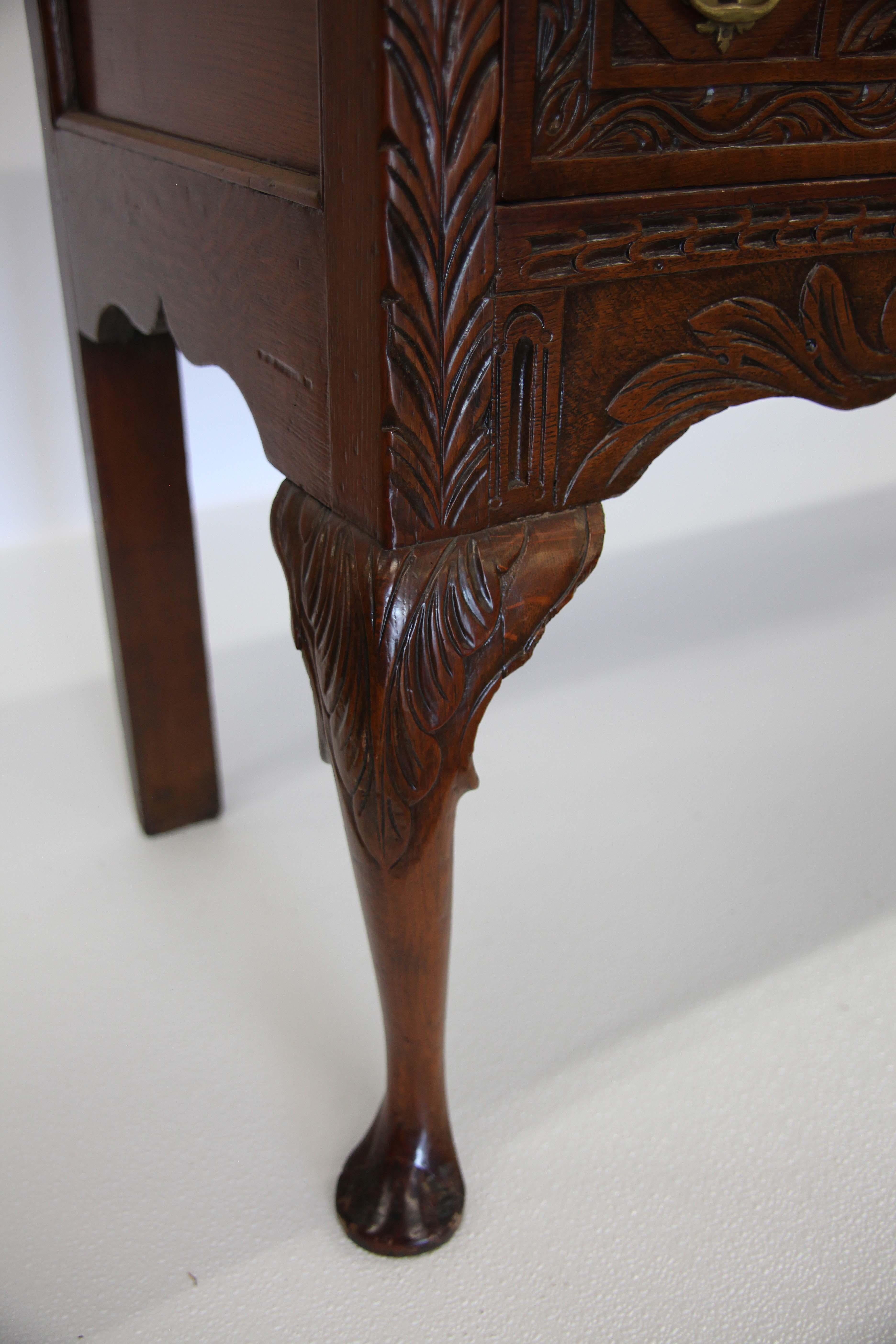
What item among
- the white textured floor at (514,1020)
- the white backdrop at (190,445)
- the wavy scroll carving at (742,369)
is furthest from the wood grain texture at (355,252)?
the white backdrop at (190,445)

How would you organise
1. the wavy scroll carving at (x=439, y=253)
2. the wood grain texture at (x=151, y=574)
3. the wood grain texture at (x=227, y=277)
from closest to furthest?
the wavy scroll carving at (x=439, y=253) → the wood grain texture at (x=227, y=277) → the wood grain texture at (x=151, y=574)

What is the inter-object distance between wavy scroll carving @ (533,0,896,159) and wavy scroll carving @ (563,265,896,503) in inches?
2.8

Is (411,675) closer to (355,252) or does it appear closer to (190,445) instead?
(355,252)

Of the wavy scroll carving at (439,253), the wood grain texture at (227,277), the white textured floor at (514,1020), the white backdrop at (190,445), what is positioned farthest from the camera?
the white backdrop at (190,445)

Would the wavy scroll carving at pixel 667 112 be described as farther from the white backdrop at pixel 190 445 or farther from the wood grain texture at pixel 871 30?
the white backdrop at pixel 190 445

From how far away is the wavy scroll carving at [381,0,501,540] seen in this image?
432mm

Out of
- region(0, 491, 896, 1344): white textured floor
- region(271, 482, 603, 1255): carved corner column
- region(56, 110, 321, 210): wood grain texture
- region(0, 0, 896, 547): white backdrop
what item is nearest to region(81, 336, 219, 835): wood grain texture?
region(0, 491, 896, 1344): white textured floor

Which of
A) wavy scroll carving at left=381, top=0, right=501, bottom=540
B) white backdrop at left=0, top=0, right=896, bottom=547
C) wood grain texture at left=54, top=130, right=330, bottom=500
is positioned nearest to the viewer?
wavy scroll carving at left=381, top=0, right=501, bottom=540

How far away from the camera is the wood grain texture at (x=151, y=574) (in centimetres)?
95

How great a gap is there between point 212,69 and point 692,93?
0.85ft

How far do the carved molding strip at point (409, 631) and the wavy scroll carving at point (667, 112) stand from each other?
0.55 feet

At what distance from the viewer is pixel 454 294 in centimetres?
47

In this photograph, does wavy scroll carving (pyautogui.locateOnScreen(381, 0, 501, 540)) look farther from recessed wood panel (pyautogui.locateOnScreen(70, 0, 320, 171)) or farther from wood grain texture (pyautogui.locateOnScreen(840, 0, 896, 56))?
wood grain texture (pyautogui.locateOnScreen(840, 0, 896, 56))

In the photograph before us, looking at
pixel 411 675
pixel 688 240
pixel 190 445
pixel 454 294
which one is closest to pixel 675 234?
pixel 688 240
